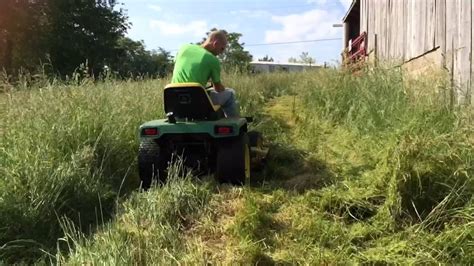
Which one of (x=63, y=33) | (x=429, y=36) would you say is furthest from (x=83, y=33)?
(x=429, y=36)

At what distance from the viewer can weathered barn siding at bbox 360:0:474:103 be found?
533 centimetres

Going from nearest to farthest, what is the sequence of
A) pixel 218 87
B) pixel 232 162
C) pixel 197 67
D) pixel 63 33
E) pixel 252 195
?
1. pixel 252 195
2. pixel 232 162
3. pixel 197 67
4. pixel 218 87
5. pixel 63 33

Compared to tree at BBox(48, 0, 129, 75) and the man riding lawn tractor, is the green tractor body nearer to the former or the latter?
the man riding lawn tractor

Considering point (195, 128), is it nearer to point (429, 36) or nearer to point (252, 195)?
point (252, 195)

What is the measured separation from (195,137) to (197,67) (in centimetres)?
86

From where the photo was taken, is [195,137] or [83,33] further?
[83,33]

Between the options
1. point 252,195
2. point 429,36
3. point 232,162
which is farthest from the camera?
point 429,36

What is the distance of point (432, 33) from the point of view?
6.79m

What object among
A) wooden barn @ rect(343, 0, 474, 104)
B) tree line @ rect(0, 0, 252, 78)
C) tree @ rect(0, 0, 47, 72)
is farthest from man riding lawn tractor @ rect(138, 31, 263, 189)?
tree @ rect(0, 0, 47, 72)

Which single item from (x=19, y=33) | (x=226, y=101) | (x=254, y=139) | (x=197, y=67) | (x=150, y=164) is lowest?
(x=150, y=164)

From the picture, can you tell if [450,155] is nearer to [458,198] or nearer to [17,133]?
[458,198]

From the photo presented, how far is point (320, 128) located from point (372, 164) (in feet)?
8.84

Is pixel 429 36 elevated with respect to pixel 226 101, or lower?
elevated

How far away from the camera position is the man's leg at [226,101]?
5.73 metres
